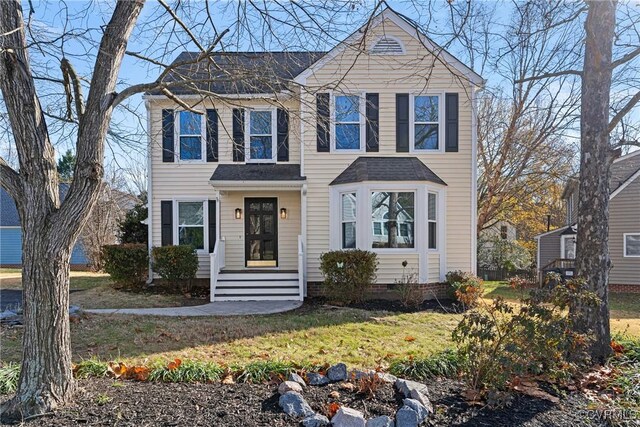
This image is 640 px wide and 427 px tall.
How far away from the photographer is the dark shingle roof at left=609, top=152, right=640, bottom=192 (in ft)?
48.9

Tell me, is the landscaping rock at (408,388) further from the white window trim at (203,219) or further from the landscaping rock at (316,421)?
the white window trim at (203,219)

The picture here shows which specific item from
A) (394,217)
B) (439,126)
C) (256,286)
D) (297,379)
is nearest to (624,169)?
(439,126)

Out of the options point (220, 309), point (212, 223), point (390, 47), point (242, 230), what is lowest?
point (220, 309)

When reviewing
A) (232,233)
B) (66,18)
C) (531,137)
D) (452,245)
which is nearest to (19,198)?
(66,18)

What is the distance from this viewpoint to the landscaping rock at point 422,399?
10.8 feet

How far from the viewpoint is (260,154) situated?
11820mm

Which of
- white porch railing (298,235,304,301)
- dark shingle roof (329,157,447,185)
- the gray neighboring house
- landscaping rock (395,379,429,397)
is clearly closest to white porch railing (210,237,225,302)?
white porch railing (298,235,304,301)

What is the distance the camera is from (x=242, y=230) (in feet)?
39.1

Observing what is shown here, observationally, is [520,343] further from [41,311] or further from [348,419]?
[41,311]

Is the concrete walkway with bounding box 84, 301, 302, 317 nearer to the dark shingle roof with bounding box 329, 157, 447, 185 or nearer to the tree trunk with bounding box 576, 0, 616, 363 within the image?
the dark shingle roof with bounding box 329, 157, 447, 185

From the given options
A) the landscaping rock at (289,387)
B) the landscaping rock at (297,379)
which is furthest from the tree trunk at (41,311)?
the landscaping rock at (297,379)

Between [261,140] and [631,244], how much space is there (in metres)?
13.7

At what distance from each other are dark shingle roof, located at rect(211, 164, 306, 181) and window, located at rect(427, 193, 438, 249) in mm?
3485

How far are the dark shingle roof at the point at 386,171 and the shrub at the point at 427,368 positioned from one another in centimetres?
623
